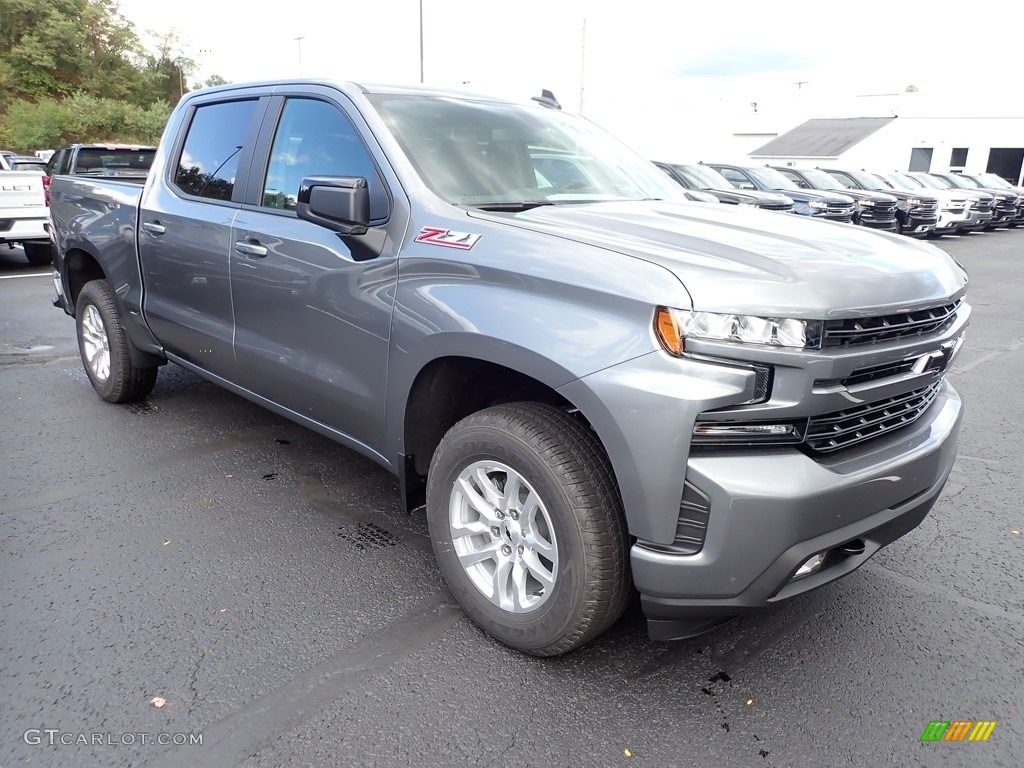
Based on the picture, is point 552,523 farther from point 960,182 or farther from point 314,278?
point 960,182

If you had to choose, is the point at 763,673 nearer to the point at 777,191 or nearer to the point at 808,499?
the point at 808,499

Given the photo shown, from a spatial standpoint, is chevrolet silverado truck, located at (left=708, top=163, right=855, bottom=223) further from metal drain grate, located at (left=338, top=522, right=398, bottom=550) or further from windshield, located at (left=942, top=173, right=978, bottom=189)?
metal drain grate, located at (left=338, top=522, right=398, bottom=550)

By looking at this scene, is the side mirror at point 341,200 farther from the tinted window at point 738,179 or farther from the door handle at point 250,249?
the tinted window at point 738,179

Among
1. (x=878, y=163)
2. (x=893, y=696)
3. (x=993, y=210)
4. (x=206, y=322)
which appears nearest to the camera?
(x=893, y=696)

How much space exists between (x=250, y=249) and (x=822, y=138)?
50.2 m

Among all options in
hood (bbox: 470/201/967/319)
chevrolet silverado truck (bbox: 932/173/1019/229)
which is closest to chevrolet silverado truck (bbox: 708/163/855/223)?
chevrolet silverado truck (bbox: 932/173/1019/229)

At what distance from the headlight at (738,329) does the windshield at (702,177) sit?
13.2m

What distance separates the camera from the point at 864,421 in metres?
2.36

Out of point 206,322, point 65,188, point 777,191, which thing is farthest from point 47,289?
point 777,191

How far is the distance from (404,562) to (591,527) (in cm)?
126

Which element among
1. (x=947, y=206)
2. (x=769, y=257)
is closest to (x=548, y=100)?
(x=769, y=257)

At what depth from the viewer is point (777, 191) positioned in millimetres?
16641
